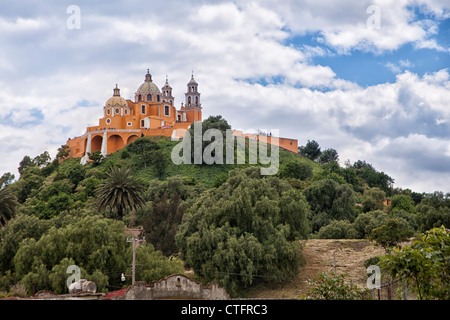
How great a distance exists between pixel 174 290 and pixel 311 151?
78615 mm

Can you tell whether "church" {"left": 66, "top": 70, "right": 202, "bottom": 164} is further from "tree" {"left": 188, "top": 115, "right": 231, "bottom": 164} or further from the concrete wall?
the concrete wall

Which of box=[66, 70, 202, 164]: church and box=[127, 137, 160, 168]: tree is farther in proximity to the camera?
box=[66, 70, 202, 164]: church

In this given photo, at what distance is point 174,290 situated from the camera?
25391mm

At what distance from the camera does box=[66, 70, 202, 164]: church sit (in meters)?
85.1

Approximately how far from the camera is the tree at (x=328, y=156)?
101688mm

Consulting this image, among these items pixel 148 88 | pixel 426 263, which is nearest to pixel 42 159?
pixel 148 88

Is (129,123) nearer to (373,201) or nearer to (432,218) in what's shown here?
(373,201)

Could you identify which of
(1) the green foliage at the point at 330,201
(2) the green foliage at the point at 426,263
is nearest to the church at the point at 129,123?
(1) the green foliage at the point at 330,201

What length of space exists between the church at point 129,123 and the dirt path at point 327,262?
157ft

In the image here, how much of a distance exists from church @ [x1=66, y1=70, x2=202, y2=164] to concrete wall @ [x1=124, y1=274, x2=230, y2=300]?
59.1m

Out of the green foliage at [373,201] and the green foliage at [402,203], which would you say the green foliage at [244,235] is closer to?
the green foliage at [373,201]

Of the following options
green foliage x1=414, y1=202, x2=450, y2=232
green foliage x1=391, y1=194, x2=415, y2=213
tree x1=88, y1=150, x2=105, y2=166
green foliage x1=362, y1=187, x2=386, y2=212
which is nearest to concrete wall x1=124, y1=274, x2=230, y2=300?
green foliage x1=414, y1=202, x2=450, y2=232
